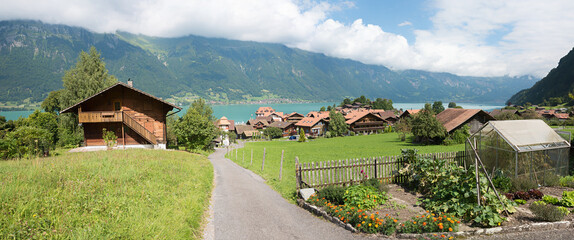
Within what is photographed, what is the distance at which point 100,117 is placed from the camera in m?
26.8

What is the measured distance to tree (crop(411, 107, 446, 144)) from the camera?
139 feet

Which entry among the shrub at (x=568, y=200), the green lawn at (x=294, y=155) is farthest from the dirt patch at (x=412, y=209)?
the green lawn at (x=294, y=155)

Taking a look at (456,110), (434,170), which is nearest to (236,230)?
(434,170)

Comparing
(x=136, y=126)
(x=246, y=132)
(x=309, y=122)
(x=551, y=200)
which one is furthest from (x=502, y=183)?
(x=246, y=132)

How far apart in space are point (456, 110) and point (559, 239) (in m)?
50.3

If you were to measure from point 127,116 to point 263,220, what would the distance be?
79.7 ft

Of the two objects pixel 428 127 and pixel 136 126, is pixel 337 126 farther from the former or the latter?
pixel 136 126

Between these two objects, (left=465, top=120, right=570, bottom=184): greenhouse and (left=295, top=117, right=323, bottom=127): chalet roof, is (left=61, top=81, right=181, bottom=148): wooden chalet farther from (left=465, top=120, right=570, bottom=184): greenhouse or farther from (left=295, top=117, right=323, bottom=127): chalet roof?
(left=295, top=117, right=323, bottom=127): chalet roof

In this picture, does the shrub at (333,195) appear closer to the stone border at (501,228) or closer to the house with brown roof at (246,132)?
the stone border at (501,228)

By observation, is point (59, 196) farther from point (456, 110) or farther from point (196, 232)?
point (456, 110)

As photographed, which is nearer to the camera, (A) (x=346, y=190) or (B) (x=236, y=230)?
(B) (x=236, y=230)

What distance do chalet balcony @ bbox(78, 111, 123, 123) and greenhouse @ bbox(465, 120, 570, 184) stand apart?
96.9 feet

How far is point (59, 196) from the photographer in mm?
6762

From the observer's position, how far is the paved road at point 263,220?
25.3 feet
